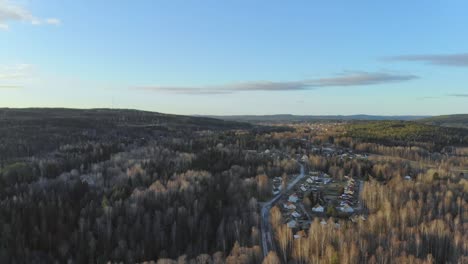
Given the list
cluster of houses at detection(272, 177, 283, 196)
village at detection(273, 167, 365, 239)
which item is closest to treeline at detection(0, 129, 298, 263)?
cluster of houses at detection(272, 177, 283, 196)

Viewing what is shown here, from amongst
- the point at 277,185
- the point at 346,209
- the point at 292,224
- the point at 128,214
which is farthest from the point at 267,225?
the point at 128,214

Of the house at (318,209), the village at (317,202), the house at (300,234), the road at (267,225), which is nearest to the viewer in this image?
the house at (300,234)

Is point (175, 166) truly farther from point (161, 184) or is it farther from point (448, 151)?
point (448, 151)

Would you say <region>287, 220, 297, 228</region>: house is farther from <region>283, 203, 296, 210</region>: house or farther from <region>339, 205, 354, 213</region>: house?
<region>339, 205, 354, 213</region>: house

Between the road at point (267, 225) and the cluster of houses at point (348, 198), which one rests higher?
the cluster of houses at point (348, 198)

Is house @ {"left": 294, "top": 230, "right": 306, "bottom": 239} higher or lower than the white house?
lower

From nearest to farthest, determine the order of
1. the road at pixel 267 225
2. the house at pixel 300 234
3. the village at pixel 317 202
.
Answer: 1. the house at pixel 300 234
2. the road at pixel 267 225
3. the village at pixel 317 202

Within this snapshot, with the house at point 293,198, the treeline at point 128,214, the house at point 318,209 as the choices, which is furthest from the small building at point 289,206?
the treeline at point 128,214

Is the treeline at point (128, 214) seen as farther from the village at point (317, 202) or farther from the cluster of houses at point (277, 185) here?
the village at point (317, 202)

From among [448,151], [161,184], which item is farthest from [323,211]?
[448,151]
